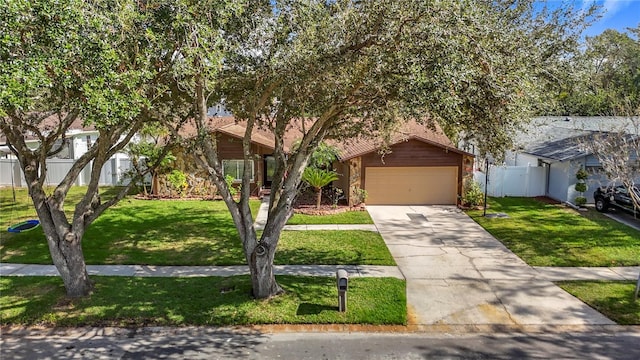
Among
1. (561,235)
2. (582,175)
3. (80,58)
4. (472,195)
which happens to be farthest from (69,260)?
(582,175)

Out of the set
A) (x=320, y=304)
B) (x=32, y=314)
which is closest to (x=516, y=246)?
(x=320, y=304)

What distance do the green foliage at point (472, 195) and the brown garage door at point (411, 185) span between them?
574 millimetres

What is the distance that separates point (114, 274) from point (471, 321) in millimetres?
8092

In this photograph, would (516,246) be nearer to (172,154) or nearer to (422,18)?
(422,18)


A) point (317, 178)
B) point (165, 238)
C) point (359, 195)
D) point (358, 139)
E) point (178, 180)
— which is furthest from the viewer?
point (178, 180)

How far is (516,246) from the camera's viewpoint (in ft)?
44.6

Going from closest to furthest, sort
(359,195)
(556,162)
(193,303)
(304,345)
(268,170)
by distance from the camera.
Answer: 1. (304,345)
2. (193,303)
3. (359,195)
4. (556,162)
5. (268,170)

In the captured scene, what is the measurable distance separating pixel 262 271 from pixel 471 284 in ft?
16.1

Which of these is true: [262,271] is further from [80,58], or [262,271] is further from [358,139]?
[358,139]

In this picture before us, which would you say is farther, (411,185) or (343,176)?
(343,176)

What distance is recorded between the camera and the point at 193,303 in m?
9.19

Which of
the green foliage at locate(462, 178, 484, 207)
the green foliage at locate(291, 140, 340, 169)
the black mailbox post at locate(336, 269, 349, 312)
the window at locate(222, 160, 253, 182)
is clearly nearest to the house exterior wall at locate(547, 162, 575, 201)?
the green foliage at locate(462, 178, 484, 207)

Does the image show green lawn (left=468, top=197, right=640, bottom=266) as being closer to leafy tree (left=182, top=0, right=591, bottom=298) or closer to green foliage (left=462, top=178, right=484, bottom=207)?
green foliage (left=462, top=178, right=484, bottom=207)

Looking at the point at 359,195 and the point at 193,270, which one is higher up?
the point at 359,195
